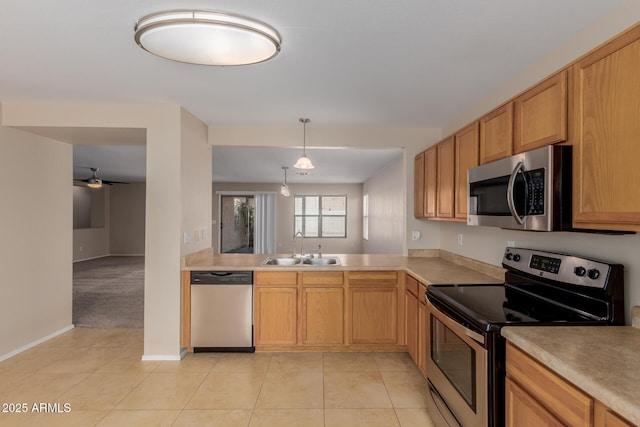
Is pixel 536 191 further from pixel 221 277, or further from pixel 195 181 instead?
pixel 195 181

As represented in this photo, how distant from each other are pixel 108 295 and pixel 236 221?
460 cm

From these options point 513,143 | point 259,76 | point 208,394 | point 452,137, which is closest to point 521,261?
point 513,143

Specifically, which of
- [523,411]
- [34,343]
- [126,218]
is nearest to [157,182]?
[34,343]

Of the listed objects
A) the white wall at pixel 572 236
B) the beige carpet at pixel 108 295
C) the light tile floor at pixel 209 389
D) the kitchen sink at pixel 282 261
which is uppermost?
the white wall at pixel 572 236

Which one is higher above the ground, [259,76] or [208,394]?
[259,76]

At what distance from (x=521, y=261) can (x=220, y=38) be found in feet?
7.24

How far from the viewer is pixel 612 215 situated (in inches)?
51.9

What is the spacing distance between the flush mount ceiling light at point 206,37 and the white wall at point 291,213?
784 cm

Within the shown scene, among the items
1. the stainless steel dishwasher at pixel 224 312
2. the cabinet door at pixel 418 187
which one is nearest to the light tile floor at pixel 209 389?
the stainless steel dishwasher at pixel 224 312

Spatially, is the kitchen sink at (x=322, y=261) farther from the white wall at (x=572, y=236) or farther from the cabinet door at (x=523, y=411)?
the cabinet door at (x=523, y=411)

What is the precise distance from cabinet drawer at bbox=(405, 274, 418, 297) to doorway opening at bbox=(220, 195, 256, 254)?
7.16 meters

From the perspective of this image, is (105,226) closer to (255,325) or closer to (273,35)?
(255,325)

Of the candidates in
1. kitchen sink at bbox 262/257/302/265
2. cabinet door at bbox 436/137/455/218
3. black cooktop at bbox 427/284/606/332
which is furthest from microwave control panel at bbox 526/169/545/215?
kitchen sink at bbox 262/257/302/265

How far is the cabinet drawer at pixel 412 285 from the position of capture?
2901 mm
